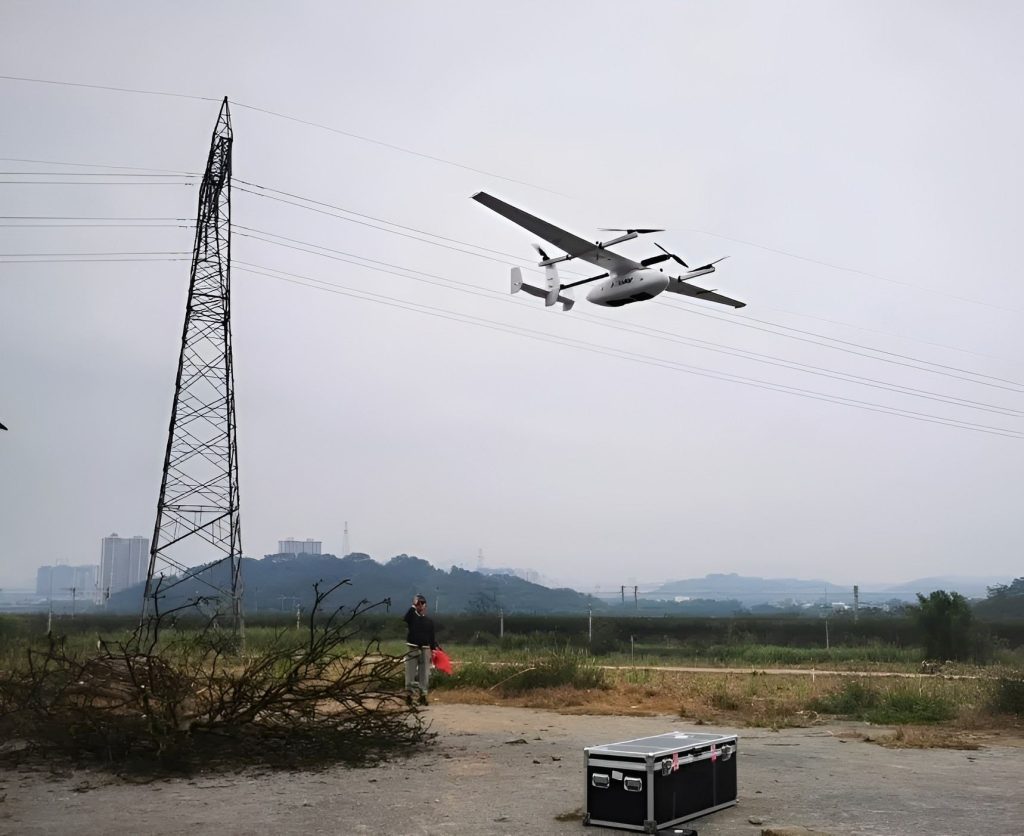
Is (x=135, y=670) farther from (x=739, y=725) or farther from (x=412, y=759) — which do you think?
(x=739, y=725)

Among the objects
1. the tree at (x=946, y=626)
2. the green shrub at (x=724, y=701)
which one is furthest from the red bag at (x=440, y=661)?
the tree at (x=946, y=626)

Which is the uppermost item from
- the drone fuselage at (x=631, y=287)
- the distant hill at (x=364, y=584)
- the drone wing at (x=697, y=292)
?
the drone wing at (x=697, y=292)

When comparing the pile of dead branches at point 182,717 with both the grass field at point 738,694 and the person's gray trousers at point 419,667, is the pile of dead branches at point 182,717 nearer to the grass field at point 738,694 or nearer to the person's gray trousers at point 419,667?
the grass field at point 738,694

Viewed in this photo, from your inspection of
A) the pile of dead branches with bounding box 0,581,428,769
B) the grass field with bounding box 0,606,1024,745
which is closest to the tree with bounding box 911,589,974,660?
the grass field with bounding box 0,606,1024,745

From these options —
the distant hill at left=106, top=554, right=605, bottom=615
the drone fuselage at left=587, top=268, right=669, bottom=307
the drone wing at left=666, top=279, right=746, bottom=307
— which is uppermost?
the drone wing at left=666, top=279, right=746, bottom=307

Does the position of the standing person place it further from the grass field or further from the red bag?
the grass field

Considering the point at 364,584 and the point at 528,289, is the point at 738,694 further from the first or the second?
the point at 364,584

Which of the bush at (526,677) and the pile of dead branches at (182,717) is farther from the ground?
the pile of dead branches at (182,717)

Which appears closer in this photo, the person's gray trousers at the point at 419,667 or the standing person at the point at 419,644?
the standing person at the point at 419,644
